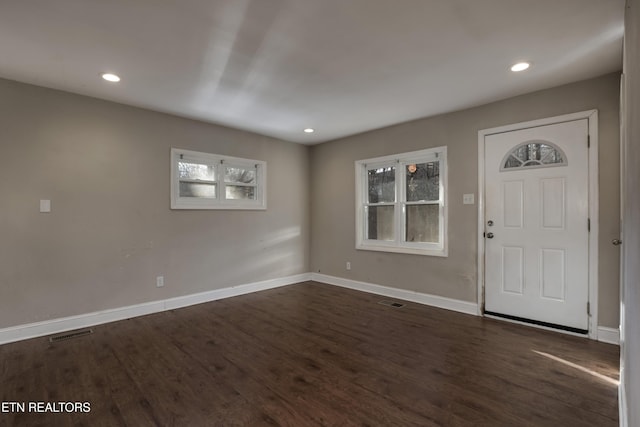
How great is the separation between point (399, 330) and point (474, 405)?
1255 millimetres

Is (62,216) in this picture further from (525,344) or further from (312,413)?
(525,344)

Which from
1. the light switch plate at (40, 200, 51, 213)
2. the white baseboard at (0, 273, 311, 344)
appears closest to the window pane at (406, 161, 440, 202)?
the white baseboard at (0, 273, 311, 344)

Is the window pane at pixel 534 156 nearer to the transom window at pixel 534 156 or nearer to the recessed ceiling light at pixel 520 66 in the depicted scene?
the transom window at pixel 534 156

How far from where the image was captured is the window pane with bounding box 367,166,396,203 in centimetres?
470

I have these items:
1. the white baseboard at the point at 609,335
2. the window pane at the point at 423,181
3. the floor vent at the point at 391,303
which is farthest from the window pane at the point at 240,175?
the white baseboard at the point at 609,335

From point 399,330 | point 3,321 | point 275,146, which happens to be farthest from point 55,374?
point 275,146

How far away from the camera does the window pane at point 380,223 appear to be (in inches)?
186

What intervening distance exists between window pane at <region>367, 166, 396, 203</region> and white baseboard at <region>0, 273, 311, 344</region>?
2250 millimetres

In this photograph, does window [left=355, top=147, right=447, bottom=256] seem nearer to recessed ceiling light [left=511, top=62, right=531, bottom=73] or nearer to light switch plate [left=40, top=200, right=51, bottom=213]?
recessed ceiling light [left=511, top=62, right=531, bottom=73]

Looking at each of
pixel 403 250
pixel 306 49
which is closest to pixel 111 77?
pixel 306 49

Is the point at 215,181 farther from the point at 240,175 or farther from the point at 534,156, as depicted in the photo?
the point at 534,156

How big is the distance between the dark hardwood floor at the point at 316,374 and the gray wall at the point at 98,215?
1.68 ft

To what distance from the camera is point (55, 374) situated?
2.31 m

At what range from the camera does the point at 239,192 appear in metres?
4.73
